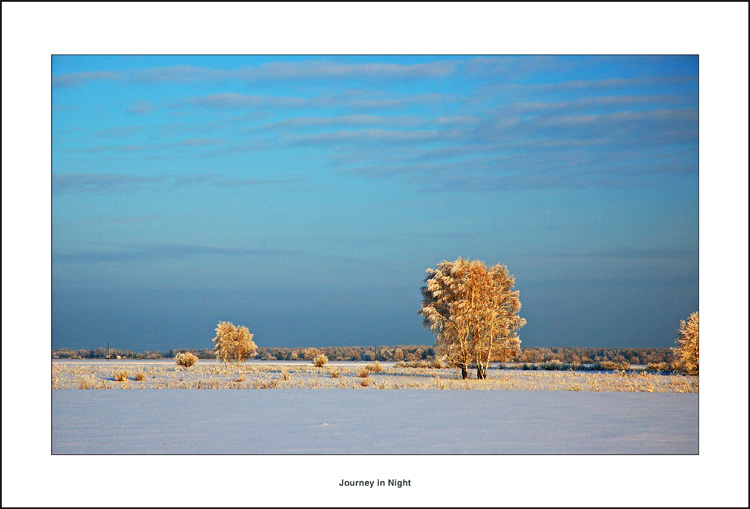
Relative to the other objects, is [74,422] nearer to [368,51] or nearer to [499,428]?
[499,428]

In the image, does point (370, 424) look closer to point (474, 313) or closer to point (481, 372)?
point (474, 313)

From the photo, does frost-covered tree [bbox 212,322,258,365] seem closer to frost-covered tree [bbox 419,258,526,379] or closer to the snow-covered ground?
frost-covered tree [bbox 419,258,526,379]

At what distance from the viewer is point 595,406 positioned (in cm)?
1602

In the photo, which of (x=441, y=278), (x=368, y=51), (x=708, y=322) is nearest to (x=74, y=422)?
(x=368, y=51)

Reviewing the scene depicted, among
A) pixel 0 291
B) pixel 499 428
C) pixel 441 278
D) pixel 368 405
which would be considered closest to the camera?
pixel 0 291

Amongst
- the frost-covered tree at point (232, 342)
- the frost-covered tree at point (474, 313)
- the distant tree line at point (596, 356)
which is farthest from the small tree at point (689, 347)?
the frost-covered tree at point (232, 342)

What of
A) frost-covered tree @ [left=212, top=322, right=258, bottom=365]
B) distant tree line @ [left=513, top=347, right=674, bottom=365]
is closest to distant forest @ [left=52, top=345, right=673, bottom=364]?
distant tree line @ [left=513, top=347, right=674, bottom=365]

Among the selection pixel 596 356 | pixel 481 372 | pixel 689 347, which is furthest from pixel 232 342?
pixel 596 356

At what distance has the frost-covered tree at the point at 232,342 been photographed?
1619 inches

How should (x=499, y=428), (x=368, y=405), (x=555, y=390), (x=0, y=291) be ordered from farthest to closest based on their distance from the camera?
(x=555, y=390) → (x=368, y=405) → (x=499, y=428) → (x=0, y=291)

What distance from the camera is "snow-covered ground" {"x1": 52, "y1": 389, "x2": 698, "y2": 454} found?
9.60 meters

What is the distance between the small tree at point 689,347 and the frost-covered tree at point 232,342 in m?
25.6

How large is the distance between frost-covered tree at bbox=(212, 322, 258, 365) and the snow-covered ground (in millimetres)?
22303

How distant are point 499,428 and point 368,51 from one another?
23.4 ft
